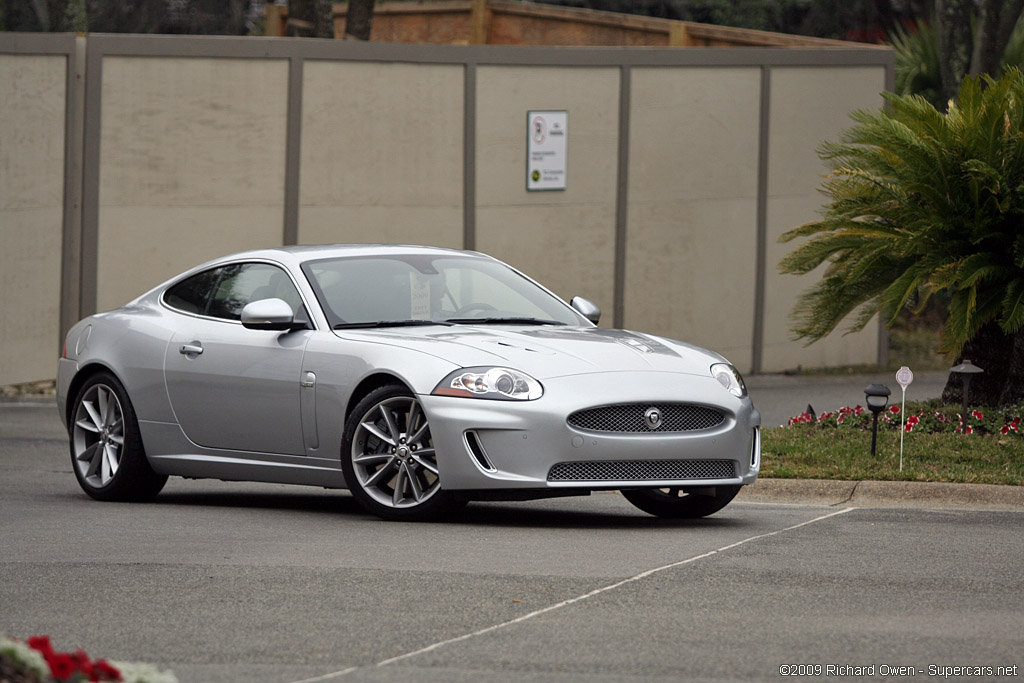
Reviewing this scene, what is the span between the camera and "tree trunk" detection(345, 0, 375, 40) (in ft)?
71.8

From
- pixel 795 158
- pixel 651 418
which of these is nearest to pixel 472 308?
pixel 651 418

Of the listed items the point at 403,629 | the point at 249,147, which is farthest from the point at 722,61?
the point at 403,629

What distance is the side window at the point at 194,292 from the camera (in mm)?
10234

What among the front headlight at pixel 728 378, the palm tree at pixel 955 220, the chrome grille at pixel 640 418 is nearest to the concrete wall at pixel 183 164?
the palm tree at pixel 955 220

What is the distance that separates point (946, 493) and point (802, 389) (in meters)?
8.96

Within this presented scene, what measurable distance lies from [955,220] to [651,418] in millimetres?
4608

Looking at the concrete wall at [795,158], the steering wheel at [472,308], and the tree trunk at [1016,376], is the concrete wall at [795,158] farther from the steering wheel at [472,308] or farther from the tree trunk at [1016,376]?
the steering wheel at [472,308]

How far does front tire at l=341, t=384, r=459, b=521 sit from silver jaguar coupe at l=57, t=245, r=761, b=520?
0.01 m

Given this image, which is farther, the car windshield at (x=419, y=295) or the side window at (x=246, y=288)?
the side window at (x=246, y=288)

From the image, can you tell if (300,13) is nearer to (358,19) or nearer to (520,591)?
(358,19)

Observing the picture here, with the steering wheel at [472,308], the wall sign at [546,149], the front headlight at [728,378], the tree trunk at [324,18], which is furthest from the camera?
the tree trunk at [324,18]

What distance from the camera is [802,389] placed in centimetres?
1933

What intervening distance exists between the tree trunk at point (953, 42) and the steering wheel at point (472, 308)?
14506 mm

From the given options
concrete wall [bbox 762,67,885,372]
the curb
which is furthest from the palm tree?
concrete wall [bbox 762,67,885,372]
